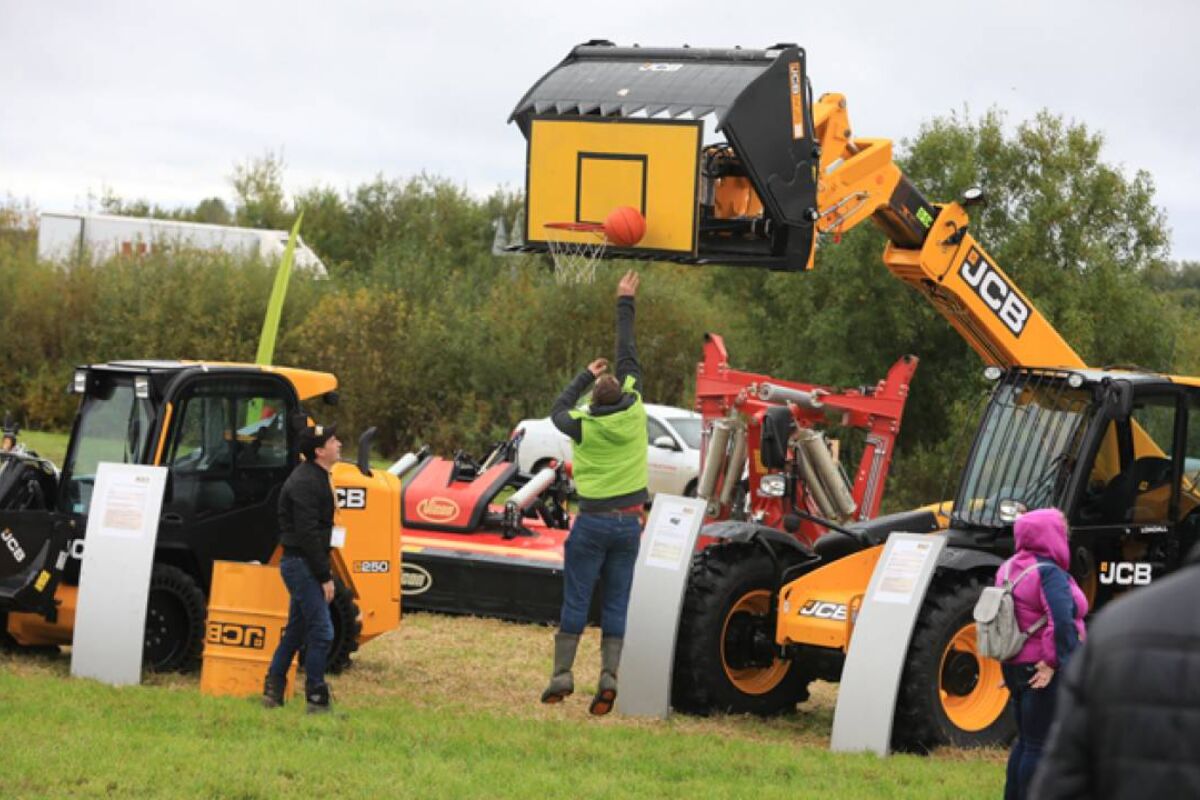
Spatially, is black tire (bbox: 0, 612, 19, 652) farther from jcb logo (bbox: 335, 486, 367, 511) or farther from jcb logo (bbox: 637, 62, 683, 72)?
jcb logo (bbox: 637, 62, 683, 72)

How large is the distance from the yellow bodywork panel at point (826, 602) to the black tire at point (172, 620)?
365 cm

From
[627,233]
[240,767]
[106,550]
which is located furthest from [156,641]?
[627,233]

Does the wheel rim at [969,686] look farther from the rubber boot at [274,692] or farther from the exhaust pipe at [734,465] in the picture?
the exhaust pipe at [734,465]

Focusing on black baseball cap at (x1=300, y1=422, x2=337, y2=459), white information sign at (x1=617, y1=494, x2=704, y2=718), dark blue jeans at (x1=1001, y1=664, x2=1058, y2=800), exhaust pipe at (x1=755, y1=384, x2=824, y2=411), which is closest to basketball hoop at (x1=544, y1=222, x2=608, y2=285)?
white information sign at (x1=617, y1=494, x2=704, y2=718)

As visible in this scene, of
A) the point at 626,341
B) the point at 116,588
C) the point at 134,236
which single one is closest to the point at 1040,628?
the point at 626,341

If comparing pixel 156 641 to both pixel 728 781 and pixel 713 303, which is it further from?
pixel 713 303

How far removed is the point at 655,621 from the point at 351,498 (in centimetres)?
240

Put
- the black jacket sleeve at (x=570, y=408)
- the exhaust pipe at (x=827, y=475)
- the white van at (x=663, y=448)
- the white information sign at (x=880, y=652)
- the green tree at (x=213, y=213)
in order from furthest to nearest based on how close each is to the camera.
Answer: the green tree at (x=213, y=213) → the white van at (x=663, y=448) → the exhaust pipe at (x=827, y=475) → the black jacket sleeve at (x=570, y=408) → the white information sign at (x=880, y=652)

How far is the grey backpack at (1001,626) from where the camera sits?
7707 millimetres

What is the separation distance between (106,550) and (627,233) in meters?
3.66

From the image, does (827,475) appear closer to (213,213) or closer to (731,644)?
(731,644)

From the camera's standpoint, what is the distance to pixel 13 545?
11109 millimetres

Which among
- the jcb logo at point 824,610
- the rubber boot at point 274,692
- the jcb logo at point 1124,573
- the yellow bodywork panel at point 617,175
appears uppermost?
the yellow bodywork panel at point 617,175

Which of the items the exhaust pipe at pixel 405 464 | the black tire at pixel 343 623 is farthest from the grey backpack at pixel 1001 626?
the exhaust pipe at pixel 405 464
